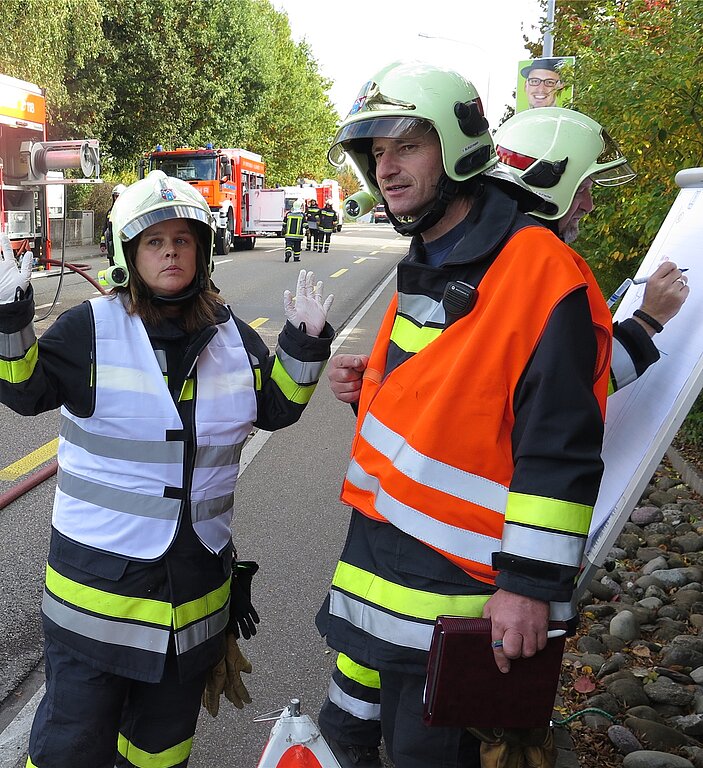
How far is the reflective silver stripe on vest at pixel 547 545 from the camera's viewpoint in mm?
1746

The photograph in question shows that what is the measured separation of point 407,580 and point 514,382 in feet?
1.74

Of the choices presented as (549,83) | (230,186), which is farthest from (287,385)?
(230,186)

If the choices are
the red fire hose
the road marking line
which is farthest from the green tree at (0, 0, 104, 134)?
the red fire hose

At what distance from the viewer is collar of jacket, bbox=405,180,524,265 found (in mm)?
1916

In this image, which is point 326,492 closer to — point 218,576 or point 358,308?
point 218,576

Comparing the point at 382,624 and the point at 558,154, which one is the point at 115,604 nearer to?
the point at 382,624

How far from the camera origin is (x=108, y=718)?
2.18m

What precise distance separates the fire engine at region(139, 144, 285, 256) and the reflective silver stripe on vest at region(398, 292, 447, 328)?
21124 mm

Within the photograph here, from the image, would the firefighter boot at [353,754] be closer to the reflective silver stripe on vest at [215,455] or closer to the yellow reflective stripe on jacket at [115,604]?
the yellow reflective stripe on jacket at [115,604]

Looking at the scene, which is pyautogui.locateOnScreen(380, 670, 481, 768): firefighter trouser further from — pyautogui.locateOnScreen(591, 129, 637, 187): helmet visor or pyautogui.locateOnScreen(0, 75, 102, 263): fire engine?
pyautogui.locateOnScreen(0, 75, 102, 263): fire engine

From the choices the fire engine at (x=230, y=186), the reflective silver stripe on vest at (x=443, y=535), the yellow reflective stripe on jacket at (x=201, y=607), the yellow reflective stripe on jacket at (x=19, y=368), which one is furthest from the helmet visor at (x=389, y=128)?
the fire engine at (x=230, y=186)

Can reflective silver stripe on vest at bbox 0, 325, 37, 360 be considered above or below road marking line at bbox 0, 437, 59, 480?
above

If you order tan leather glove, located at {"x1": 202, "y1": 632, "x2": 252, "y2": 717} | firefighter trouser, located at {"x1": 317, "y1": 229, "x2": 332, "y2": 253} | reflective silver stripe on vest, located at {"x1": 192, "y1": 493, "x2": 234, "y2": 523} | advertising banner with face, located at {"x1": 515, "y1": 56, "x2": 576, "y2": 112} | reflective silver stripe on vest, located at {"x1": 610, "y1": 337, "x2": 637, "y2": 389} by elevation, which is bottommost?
firefighter trouser, located at {"x1": 317, "y1": 229, "x2": 332, "y2": 253}

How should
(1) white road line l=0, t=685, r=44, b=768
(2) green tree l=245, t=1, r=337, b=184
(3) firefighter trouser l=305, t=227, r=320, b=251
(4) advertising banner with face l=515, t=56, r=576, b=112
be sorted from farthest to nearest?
(2) green tree l=245, t=1, r=337, b=184, (3) firefighter trouser l=305, t=227, r=320, b=251, (4) advertising banner with face l=515, t=56, r=576, b=112, (1) white road line l=0, t=685, r=44, b=768
